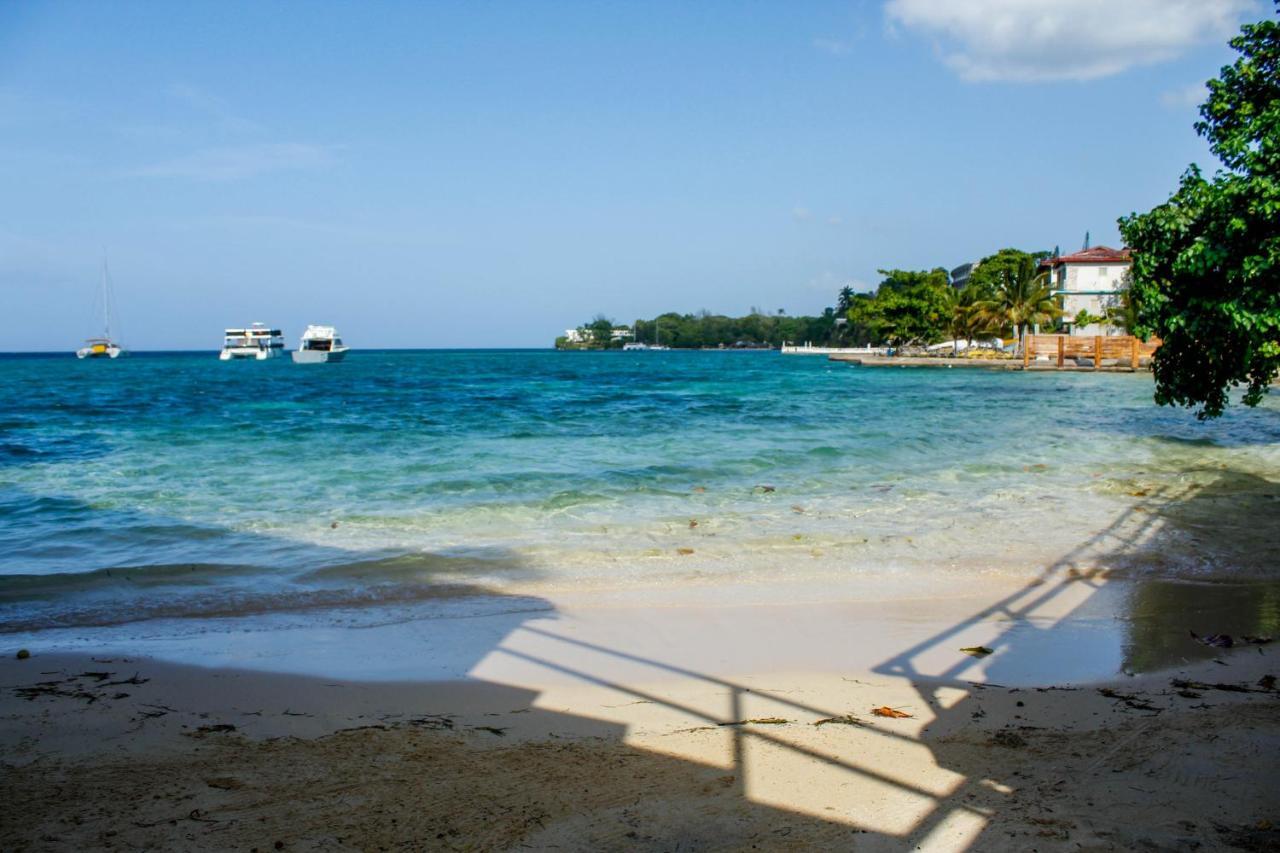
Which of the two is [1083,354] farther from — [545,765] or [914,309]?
[545,765]

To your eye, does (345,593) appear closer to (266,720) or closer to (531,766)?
(266,720)

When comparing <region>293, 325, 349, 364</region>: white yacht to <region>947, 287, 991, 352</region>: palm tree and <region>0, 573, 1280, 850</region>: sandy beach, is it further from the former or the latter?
<region>0, 573, 1280, 850</region>: sandy beach

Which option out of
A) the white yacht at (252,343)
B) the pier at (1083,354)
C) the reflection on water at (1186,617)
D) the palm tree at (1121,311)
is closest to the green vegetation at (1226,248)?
the reflection on water at (1186,617)

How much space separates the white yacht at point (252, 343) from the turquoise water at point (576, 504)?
8092cm

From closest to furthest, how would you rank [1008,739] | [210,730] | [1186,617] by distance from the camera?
[1008,739] → [210,730] → [1186,617]

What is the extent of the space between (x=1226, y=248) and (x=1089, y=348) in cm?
5149

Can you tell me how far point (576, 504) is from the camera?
38.0ft

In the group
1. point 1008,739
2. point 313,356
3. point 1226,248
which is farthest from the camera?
point 313,356

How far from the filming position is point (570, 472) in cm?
1438

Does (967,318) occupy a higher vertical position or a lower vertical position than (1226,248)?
higher

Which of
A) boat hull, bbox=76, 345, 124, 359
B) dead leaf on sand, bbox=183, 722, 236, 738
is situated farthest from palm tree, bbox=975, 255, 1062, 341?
boat hull, bbox=76, 345, 124, 359

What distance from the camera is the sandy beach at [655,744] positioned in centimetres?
328

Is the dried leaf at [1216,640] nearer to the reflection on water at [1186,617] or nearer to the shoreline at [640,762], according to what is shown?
the reflection on water at [1186,617]

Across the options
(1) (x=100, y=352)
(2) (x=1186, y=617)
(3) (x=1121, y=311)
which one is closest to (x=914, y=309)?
(3) (x=1121, y=311)
